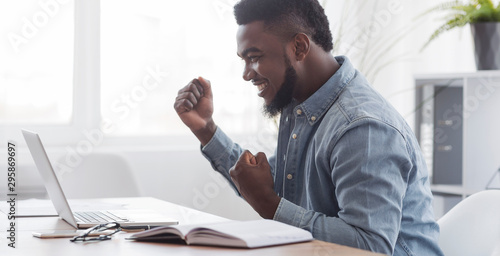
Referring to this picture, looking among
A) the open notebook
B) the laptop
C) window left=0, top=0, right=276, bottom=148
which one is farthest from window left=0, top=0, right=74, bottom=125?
the open notebook

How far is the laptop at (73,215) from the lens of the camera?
1389mm

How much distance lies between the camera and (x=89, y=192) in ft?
8.80

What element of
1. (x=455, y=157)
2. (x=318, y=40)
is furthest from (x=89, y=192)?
(x=455, y=157)

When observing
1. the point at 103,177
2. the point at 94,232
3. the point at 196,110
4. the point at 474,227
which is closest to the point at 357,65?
the point at 103,177

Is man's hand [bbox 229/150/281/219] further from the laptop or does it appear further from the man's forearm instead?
the man's forearm

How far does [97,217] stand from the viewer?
1.54 meters

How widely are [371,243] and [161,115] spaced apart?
208cm

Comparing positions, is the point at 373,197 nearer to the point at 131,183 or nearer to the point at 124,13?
the point at 131,183

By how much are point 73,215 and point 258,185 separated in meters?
0.42

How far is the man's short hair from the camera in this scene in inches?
64.5

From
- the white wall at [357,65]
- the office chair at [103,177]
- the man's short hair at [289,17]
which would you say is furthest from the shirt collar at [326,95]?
the white wall at [357,65]

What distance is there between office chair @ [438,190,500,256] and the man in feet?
0.26

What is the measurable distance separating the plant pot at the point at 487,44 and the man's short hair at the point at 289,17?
135 centimetres

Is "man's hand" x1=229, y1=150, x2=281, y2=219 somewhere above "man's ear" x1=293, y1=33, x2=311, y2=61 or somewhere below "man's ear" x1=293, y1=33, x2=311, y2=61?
below
